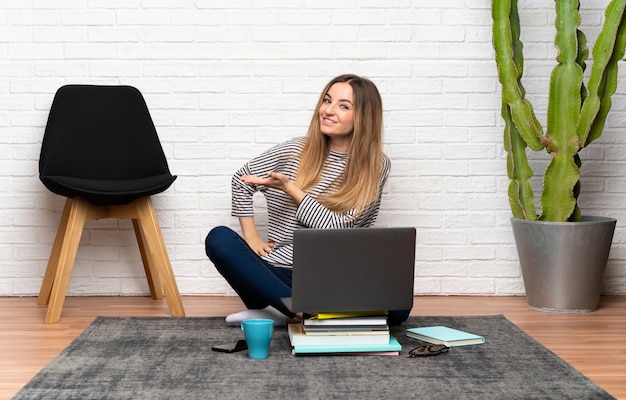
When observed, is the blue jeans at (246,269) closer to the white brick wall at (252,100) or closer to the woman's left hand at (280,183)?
the woman's left hand at (280,183)

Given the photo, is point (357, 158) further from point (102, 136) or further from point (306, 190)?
point (102, 136)

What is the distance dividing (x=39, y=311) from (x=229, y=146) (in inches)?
39.2

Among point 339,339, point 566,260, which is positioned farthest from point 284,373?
point 566,260

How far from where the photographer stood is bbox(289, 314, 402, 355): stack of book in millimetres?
2348

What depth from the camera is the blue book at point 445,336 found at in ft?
8.13

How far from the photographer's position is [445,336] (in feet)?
8.29

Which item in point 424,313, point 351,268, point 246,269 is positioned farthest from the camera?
point 424,313

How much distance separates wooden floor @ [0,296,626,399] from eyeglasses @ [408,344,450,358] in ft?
1.17

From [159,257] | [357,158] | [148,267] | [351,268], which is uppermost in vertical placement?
[357,158]

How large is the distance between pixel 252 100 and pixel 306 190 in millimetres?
803

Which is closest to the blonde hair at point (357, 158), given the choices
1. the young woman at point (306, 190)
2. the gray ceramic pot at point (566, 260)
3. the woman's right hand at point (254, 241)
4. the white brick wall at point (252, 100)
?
the young woman at point (306, 190)

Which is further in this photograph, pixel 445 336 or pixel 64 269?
pixel 64 269

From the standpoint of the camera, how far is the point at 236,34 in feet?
11.4

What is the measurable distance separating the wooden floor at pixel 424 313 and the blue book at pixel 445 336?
246 mm
